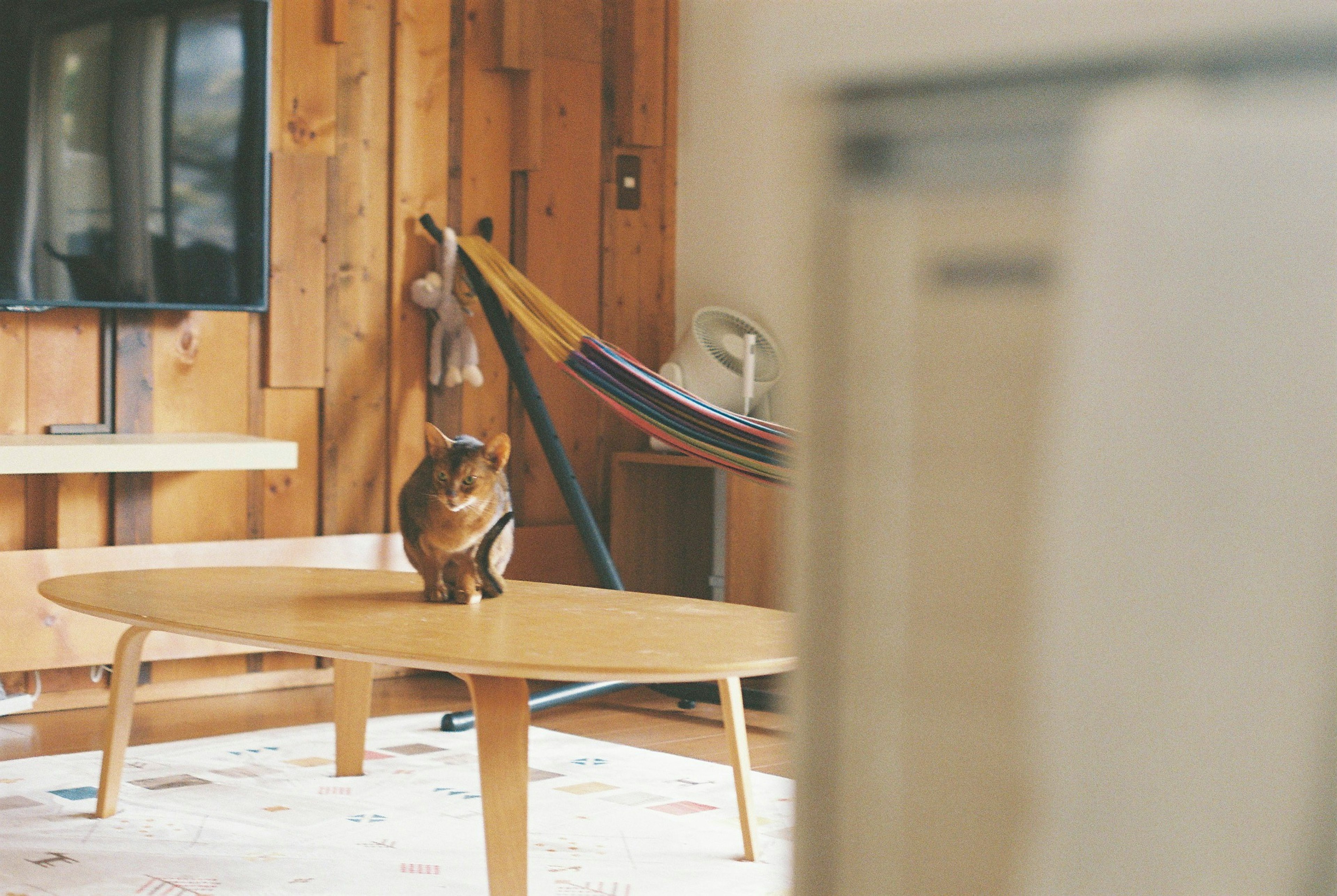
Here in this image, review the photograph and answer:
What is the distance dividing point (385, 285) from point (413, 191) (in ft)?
0.83

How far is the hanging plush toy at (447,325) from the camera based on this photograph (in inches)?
149

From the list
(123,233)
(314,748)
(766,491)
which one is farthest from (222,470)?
(766,491)

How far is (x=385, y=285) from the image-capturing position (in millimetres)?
3809

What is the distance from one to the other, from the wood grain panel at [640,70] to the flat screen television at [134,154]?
1076 mm

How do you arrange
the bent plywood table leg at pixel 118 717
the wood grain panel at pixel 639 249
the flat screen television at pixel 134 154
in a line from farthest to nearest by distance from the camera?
the wood grain panel at pixel 639 249
the flat screen television at pixel 134 154
the bent plywood table leg at pixel 118 717

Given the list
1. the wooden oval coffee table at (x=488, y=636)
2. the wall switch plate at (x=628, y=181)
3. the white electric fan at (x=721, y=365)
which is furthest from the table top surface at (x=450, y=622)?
the wall switch plate at (x=628, y=181)

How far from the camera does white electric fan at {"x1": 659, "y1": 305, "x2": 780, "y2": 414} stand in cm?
385

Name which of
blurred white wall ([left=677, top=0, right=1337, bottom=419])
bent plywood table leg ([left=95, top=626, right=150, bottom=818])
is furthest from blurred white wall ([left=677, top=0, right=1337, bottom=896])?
bent plywood table leg ([left=95, top=626, right=150, bottom=818])

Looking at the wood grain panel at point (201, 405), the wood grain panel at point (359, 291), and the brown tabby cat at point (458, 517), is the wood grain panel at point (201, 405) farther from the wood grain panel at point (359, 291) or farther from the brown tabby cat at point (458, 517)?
the brown tabby cat at point (458, 517)

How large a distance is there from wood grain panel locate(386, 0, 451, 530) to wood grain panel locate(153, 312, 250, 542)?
40 centimetres

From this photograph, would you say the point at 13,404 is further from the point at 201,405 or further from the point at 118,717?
the point at 118,717

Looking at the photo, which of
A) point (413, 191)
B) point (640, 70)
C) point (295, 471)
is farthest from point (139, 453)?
point (640, 70)

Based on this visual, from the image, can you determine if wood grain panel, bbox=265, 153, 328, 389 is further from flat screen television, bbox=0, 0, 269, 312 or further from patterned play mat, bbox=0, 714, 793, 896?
patterned play mat, bbox=0, 714, 793, 896

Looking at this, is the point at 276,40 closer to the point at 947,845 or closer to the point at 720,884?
the point at 720,884
